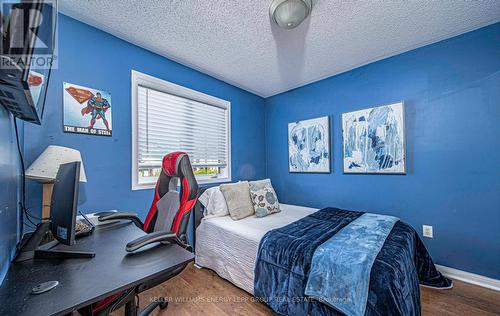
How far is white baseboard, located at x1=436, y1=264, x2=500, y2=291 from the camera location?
5.83 ft

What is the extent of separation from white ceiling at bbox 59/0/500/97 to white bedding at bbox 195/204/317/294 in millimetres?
1974

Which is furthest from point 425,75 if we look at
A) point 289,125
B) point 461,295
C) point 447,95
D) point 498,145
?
point 461,295

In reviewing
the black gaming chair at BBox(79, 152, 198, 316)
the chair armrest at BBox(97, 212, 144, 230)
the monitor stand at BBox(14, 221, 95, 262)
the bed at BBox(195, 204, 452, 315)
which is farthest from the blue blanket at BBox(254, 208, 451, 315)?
the monitor stand at BBox(14, 221, 95, 262)

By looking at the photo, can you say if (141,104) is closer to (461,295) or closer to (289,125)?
(289,125)

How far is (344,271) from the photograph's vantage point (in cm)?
120

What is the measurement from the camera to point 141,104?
213cm

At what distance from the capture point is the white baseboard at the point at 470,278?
5.83 ft

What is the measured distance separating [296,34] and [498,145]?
2227mm

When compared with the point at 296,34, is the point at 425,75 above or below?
below

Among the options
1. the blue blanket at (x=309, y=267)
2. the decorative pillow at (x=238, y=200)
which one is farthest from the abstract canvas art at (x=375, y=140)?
the decorative pillow at (x=238, y=200)

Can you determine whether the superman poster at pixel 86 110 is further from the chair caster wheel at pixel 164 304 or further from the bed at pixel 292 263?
the chair caster wheel at pixel 164 304

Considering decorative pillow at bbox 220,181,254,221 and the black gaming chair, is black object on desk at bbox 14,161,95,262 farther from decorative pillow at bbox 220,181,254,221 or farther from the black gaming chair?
decorative pillow at bbox 220,181,254,221

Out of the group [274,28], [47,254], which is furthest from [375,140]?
[47,254]

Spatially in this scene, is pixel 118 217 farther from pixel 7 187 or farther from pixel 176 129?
pixel 176 129
